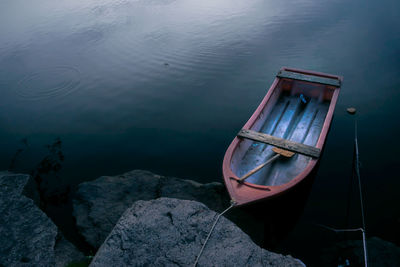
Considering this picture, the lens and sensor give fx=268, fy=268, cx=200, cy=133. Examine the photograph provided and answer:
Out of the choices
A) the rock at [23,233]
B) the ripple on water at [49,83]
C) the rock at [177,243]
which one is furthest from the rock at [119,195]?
the ripple on water at [49,83]

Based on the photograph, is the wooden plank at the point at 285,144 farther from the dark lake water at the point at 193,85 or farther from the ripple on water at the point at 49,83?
the ripple on water at the point at 49,83

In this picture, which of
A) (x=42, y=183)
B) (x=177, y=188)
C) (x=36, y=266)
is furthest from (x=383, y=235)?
(x=42, y=183)

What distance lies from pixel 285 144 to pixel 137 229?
124 inches

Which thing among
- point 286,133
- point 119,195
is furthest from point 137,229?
point 286,133

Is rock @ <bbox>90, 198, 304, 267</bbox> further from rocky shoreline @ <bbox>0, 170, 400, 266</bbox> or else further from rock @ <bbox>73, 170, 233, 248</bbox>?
rock @ <bbox>73, 170, 233, 248</bbox>

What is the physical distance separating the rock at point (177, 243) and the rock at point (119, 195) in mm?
1633

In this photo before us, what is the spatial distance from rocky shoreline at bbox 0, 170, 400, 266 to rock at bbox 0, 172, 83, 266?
11mm

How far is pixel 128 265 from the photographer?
256 cm

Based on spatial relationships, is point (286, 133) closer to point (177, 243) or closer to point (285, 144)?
point (285, 144)

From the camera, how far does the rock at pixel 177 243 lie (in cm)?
254

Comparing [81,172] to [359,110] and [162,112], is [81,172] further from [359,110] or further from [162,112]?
[359,110]

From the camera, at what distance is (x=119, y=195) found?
501 cm

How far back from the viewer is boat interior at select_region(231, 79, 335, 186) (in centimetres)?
500

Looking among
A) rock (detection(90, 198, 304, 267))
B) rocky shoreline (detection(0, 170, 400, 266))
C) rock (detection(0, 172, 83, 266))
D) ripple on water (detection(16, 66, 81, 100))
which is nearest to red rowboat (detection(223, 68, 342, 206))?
rocky shoreline (detection(0, 170, 400, 266))
